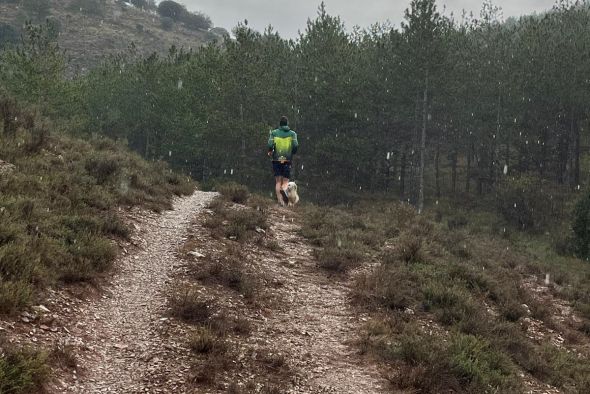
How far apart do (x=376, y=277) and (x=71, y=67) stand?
81583mm

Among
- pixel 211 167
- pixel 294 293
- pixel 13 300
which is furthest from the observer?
pixel 211 167

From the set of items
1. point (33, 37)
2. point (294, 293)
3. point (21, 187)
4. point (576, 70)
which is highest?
point (576, 70)

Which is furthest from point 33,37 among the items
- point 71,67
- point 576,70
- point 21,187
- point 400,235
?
point 71,67

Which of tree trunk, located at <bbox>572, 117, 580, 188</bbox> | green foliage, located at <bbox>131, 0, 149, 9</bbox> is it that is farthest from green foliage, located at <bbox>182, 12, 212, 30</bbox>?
tree trunk, located at <bbox>572, 117, 580, 188</bbox>

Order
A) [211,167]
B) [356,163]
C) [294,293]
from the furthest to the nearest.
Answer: [211,167] → [356,163] → [294,293]

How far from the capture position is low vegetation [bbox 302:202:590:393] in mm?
6316

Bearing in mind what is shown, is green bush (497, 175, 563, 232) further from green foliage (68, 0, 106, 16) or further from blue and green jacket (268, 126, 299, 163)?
green foliage (68, 0, 106, 16)

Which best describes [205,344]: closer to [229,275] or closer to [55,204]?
[229,275]

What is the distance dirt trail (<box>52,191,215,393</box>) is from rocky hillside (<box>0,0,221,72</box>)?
7146cm

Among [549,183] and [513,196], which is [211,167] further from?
[549,183]

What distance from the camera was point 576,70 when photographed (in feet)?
104

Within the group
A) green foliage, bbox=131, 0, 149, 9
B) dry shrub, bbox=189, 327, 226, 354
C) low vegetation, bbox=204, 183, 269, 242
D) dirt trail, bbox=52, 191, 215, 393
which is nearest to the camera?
dirt trail, bbox=52, 191, 215, 393

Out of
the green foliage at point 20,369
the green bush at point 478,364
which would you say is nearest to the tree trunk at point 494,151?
the green bush at point 478,364

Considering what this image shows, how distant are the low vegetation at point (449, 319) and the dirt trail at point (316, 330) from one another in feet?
1.08
